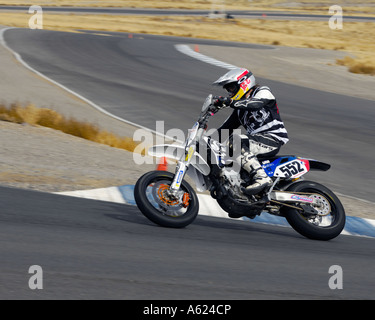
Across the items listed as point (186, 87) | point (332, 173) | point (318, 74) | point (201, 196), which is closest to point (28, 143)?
point (201, 196)

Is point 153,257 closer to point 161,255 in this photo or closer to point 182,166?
point 161,255

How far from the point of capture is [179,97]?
69.4 feet

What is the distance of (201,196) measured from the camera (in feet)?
32.6

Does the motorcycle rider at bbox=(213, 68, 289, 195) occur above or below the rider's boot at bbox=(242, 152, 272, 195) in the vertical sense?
above

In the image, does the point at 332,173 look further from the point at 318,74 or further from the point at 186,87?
the point at 318,74

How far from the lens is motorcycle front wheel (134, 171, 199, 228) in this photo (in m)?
7.33

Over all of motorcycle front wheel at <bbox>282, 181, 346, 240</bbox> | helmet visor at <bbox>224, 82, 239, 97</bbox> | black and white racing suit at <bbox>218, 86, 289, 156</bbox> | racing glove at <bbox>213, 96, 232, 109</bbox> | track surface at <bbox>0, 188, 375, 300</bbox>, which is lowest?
track surface at <bbox>0, 188, 375, 300</bbox>

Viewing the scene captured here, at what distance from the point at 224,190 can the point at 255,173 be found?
47 cm

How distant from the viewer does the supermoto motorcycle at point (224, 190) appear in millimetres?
7410

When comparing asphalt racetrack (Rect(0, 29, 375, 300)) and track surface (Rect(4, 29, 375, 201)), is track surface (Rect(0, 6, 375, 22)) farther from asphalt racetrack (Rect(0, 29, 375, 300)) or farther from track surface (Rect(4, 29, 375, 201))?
asphalt racetrack (Rect(0, 29, 375, 300))

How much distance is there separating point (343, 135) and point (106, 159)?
7799mm

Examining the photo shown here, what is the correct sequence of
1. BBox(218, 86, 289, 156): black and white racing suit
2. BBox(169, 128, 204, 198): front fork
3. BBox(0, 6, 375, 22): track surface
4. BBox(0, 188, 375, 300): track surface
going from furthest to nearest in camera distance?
1. BBox(0, 6, 375, 22): track surface
2. BBox(218, 86, 289, 156): black and white racing suit
3. BBox(169, 128, 204, 198): front fork
4. BBox(0, 188, 375, 300): track surface

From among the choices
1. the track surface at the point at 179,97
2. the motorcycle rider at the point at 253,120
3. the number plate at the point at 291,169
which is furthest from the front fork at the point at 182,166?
the track surface at the point at 179,97

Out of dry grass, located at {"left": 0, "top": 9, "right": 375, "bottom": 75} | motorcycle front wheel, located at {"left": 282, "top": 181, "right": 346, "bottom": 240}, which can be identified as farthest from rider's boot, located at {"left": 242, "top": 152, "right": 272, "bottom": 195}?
dry grass, located at {"left": 0, "top": 9, "right": 375, "bottom": 75}
